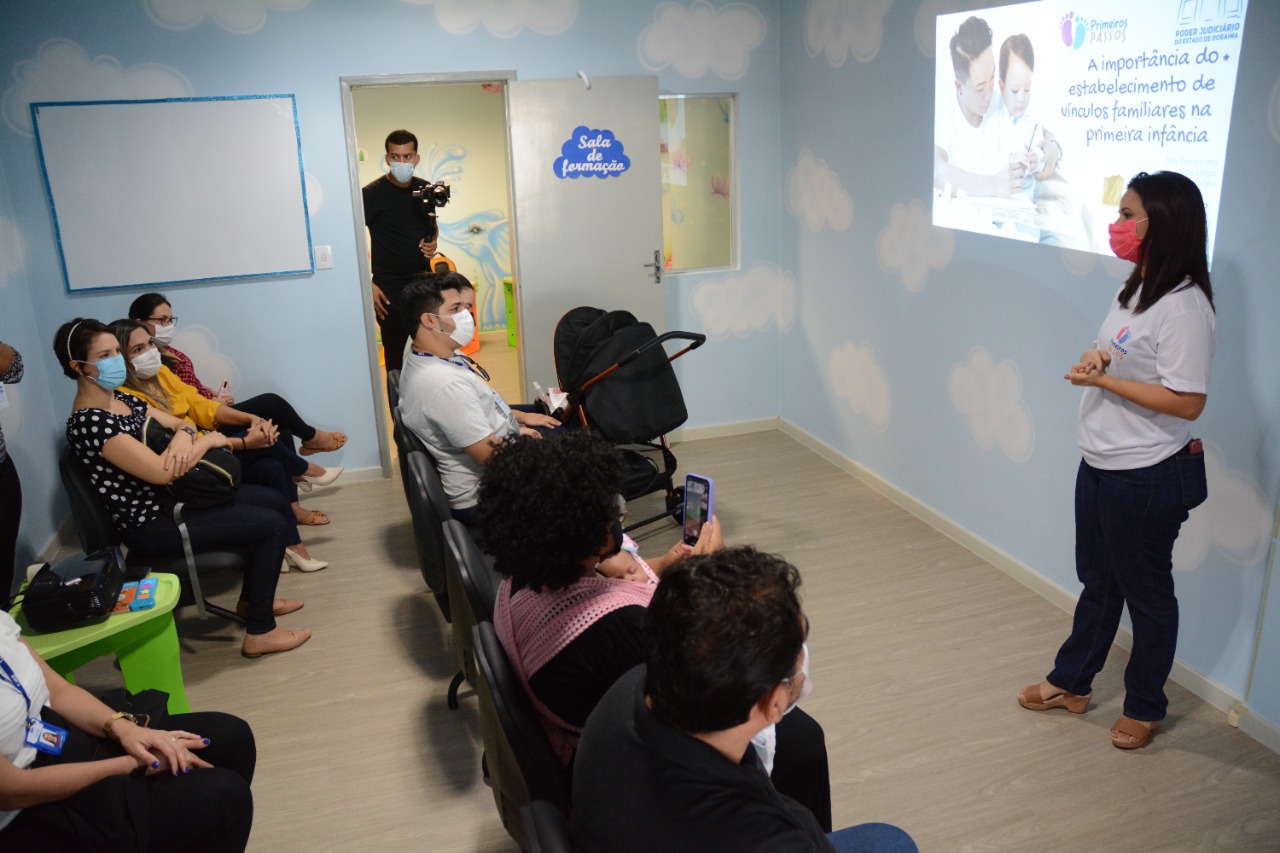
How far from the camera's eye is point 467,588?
2256mm

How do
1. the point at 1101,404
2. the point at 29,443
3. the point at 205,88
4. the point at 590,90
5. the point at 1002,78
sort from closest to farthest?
the point at 1101,404, the point at 1002,78, the point at 29,443, the point at 205,88, the point at 590,90

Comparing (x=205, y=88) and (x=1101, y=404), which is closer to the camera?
(x=1101, y=404)

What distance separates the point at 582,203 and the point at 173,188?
6.75ft

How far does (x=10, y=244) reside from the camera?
454 cm

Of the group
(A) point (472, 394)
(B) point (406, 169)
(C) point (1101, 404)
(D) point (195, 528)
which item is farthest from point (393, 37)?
(C) point (1101, 404)

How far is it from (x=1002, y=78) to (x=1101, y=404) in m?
1.59

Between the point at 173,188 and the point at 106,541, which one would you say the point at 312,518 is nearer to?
the point at 106,541

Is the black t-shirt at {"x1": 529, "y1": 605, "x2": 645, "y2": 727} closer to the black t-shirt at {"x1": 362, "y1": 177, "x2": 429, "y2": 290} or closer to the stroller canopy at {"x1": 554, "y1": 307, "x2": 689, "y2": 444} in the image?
the stroller canopy at {"x1": 554, "y1": 307, "x2": 689, "y2": 444}

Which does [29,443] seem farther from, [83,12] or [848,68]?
[848,68]

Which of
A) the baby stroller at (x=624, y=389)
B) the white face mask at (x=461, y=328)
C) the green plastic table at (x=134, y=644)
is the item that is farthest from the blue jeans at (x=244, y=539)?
the baby stroller at (x=624, y=389)

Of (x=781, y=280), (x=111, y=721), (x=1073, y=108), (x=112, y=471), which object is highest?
(x=1073, y=108)

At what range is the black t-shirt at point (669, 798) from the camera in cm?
129

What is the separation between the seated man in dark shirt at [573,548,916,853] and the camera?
1.30m

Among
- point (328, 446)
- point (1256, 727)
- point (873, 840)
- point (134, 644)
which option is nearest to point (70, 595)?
point (134, 644)
